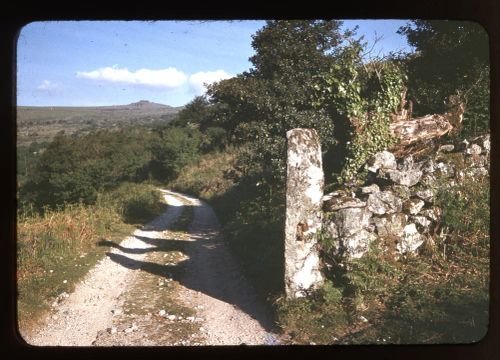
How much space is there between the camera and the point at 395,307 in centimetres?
351

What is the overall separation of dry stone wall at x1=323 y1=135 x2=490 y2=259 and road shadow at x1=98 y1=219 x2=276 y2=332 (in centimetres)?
106

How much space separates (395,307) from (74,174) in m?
3.45

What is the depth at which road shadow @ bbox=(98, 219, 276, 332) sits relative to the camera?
3.86 meters

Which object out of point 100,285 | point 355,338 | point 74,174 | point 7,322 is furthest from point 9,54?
point 355,338

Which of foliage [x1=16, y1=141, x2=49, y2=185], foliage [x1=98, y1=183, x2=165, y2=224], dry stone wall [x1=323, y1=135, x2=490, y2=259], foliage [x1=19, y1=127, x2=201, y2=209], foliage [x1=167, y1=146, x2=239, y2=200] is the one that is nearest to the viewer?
foliage [x1=16, y1=141, x2=49, y2=185]

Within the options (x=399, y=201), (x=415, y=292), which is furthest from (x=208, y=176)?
(x=415, y=292)

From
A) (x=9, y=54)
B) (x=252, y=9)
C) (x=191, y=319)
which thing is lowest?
(x=191, y=319)

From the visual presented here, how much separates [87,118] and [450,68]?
12.5ft

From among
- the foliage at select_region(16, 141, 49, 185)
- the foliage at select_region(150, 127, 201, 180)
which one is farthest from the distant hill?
the foliage at select_region(150, 127, 201, 180)

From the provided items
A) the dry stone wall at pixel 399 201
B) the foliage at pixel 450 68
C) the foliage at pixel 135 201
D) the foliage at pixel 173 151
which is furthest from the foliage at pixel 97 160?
the foliage at pixel 450 68

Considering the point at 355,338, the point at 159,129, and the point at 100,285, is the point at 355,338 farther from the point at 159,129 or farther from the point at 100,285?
the point at 159,129

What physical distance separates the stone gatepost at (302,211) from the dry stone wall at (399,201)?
225mm

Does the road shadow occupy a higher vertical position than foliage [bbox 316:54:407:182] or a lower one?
lower

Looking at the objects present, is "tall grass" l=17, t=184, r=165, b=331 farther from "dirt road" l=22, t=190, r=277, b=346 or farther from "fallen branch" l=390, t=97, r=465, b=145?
"fallen branch" l=390, t=97, r=465, b=145
